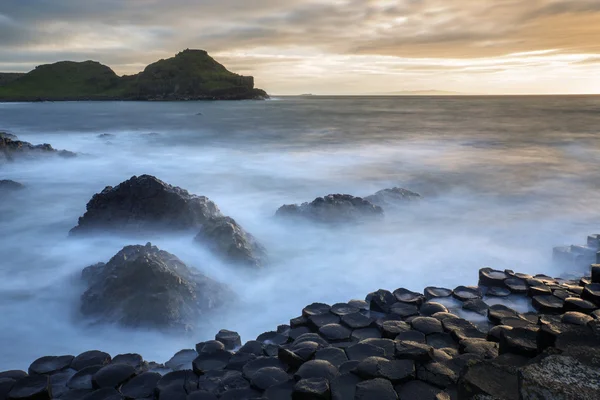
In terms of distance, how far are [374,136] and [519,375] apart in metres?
34.2

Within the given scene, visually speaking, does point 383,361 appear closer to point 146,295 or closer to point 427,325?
point 427,325

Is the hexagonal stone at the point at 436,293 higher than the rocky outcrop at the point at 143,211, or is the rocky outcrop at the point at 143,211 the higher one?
the rocky outcrop at the point at 143,211

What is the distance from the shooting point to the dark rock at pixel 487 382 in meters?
2.98

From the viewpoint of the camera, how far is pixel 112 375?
4273 mm

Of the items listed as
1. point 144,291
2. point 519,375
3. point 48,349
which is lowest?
point 48,349

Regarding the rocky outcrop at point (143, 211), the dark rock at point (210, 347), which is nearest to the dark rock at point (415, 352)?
the dark rock at point (210, 347)

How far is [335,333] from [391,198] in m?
8.70

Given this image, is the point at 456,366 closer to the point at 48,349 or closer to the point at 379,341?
the point at 379,341

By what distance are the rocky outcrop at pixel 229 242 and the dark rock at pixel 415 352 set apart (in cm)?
480

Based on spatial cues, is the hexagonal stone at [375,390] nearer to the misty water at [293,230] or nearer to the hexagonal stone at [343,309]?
the hexagonal stone at [343,309]

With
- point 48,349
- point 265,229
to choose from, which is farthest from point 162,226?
point 48,349

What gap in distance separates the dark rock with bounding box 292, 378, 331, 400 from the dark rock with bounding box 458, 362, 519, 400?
1.10m

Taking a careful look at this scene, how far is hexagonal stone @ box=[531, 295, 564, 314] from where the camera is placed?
5.44m

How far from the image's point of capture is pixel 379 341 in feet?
14.7
